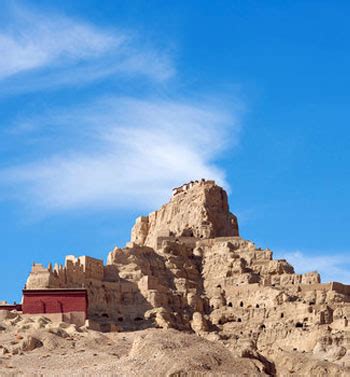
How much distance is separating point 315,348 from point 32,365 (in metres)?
25.1

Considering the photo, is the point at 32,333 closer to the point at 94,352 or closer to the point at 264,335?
the point at 94,352

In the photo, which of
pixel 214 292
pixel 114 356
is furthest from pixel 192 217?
pixel 114 356

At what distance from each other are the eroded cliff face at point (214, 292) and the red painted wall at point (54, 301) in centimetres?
388

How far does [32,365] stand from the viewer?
99.0 metres

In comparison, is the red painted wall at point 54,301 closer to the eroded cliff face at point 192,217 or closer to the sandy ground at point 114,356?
the sandy ground at point 114,356

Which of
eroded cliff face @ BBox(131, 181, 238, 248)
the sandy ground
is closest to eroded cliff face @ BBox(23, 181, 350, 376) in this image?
eroded cliff face @ BBox(131, 181, 238, 248)

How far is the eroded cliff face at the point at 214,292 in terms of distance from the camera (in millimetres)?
124750

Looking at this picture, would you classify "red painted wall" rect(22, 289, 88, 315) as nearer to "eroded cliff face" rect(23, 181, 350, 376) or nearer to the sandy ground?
"eroded cliff face" rect(23, 181, 350, 376)

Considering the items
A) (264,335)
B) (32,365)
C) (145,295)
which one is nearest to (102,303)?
(145,295)

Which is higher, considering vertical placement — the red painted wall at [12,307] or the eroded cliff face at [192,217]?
the eroded cliff face at [192,217]

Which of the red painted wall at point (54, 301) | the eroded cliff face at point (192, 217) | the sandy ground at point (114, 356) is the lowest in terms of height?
the sandy ground at point (114, 356)

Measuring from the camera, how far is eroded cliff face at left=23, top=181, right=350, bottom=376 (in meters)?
125

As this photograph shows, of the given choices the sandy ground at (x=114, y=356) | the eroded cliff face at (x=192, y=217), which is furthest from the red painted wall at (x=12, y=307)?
the eroded cliff face at (x=192, y=217)

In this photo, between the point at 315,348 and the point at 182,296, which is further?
the point at 182,296
